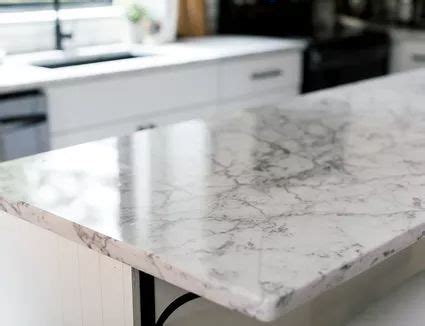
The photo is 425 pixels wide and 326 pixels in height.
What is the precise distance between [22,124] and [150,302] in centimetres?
152

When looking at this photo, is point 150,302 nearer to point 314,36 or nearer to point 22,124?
point 22,124

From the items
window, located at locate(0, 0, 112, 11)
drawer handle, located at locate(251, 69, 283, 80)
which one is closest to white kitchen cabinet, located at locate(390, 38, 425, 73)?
drawer handle, located at locate(251, 69, 283, 80)

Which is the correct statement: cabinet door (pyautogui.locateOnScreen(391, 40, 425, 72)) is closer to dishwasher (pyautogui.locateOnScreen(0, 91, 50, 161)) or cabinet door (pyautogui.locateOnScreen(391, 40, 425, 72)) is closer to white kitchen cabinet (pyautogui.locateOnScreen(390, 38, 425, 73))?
white kitchen cabinet (pyautogui.locateOnScreen(390, 38, 425, 73))

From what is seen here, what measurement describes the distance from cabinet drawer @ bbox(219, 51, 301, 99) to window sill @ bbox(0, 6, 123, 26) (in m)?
0.73

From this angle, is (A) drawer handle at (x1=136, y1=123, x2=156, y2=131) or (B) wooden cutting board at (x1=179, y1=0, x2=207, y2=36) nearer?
(A) drawer handle at (x1=136, y1=123, x2=156, y2=131)

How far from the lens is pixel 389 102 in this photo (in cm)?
203

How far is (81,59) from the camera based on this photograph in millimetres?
3184

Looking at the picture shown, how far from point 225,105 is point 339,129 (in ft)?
5.25

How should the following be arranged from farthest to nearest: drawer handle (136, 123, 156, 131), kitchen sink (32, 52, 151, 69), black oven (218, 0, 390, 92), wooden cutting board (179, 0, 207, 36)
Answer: wooden cutting board (179, 0, 207, 36)
black oven (218, 0, 390, 92)
kitchen sink (32, 52, 151, 69)
drawer handle (136, 123, 156, 131)

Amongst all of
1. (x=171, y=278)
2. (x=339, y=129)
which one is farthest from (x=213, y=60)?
(x=171, y=278)

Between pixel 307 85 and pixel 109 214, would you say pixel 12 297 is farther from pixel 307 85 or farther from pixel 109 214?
pixel 307 85

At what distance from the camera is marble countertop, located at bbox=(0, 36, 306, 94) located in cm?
254

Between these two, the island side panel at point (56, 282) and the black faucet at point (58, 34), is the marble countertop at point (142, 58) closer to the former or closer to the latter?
the black faucet at point (58, 34)

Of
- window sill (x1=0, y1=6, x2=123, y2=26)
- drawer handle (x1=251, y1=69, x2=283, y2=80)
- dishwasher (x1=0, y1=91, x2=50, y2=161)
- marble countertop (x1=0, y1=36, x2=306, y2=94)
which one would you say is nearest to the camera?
dishwasher (x1=0, y1=91, x2=50, y2=161)
